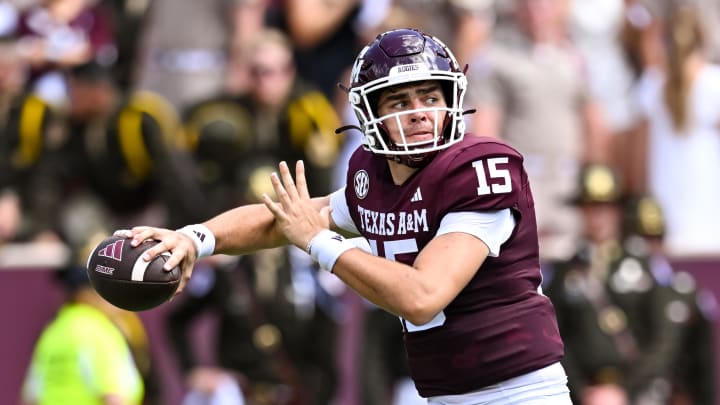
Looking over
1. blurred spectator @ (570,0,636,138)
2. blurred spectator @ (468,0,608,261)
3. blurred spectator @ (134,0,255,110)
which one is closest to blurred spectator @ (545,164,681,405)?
blurred spectator @ (468,0,608,261)

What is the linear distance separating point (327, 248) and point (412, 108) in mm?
578

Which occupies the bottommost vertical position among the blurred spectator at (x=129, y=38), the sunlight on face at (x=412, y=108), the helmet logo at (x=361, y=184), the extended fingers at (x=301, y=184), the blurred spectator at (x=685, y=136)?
the blurred spectator at (x=685, y=136)

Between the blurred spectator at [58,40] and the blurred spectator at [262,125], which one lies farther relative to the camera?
the blurred spectator at [58,40]

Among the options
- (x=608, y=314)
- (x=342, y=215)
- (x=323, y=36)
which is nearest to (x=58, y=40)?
(x=323, y=36)

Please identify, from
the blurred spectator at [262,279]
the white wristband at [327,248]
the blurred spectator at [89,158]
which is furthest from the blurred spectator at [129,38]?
the white wristband at [327,248]

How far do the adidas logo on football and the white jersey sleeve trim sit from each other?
0.78 metres

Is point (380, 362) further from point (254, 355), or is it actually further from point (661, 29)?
point (661, 29)

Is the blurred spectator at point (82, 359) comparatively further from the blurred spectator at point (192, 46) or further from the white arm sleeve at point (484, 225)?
the white arm sleeve at point (484, 225)

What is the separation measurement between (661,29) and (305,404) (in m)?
3.33

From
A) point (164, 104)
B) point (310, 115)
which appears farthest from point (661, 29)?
point (164, 104)

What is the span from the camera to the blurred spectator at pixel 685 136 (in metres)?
9.27

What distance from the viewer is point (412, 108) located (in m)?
4.81

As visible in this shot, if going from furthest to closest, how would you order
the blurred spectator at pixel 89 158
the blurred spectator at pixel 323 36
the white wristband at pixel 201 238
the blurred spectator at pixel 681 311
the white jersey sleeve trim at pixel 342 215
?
1. the blurred spectator at pixel 323 36
2. the blurred spectator at pixel 681 311
3. the blurred spectator at pixel 89 158
4. the white jersey sleeve trim at pixel 342 215
5. the white wristband at pixel 201 238

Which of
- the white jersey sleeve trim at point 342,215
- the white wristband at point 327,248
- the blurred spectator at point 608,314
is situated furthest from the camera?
the blurred spectator at point 608,314
